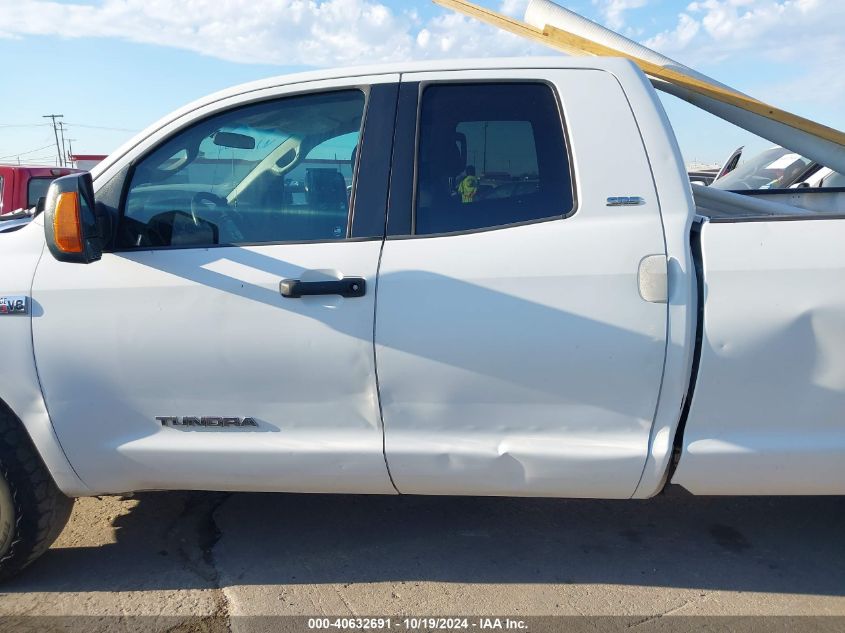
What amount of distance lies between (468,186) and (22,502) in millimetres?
1978

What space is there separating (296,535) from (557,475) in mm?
1311

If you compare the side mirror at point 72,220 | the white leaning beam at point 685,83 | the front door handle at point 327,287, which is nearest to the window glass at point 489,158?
the front door handle at point 327,287

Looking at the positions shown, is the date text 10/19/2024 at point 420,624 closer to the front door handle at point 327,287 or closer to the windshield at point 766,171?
the front door handle at point 327,287

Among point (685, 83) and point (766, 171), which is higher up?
point (685, 83)

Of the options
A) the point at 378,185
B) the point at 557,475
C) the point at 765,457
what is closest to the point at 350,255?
the point at 378,185

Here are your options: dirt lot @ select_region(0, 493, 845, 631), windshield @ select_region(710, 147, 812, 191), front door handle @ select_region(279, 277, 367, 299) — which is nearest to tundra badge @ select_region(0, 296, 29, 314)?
front door handle @ select_region(279, 277, 367, 299)

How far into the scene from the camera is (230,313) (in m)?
2.52

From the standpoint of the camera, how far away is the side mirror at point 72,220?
2.40 metres

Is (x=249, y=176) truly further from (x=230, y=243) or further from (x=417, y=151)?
(x=417, y=151)

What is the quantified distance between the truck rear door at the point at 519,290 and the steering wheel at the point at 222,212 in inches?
22.0

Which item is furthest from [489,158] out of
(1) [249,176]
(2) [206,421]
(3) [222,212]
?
(2) [206,421]

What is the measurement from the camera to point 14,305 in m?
2.60

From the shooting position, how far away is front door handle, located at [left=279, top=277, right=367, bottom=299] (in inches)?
96.9

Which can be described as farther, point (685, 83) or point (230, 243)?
point (685, 83)
